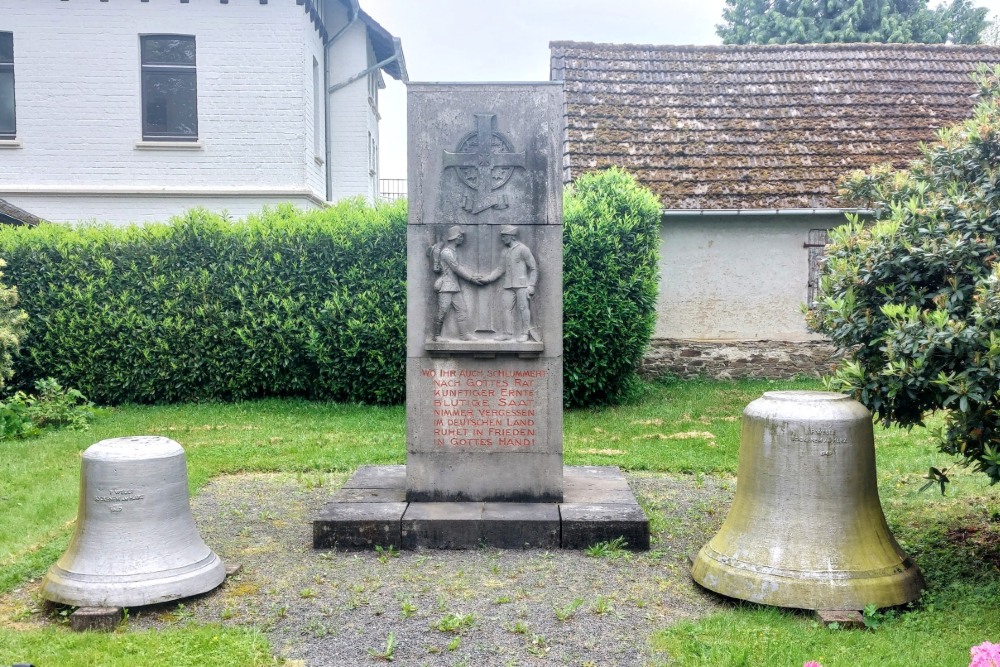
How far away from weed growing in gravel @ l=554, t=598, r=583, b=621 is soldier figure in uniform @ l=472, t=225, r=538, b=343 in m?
2.12

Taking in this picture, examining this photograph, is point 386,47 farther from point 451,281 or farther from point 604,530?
point 604,530

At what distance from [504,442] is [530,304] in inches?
41.4

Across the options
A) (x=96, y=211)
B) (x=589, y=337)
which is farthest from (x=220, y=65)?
(x=589, y=337)

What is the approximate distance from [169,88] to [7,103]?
122 inches

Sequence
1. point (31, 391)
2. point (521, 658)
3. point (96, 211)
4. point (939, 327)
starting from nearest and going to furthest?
point (521, 658), point (939, 327), point (31, 391), point (96, 211)

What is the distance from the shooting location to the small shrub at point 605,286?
11812 millimetres

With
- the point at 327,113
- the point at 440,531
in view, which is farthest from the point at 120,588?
the point at 327,113

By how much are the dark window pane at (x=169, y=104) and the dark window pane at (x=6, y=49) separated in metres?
2.52

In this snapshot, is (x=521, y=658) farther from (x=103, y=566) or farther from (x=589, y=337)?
(x=589, y=337)

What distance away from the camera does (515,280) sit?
21.3 ft

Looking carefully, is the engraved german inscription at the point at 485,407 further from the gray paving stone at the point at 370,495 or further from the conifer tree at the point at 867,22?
the conifer tree at the point at 867,22

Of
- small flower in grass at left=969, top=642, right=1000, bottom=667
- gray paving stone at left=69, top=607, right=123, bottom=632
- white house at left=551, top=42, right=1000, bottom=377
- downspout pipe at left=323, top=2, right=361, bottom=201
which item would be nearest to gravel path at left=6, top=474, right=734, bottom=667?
gray paving stone at left=69, top=607, right=123, bottom=632

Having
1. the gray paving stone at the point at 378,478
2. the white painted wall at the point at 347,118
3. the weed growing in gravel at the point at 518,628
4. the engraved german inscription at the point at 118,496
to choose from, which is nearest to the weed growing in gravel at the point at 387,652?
the weed growing in gravel at the point at 518,628

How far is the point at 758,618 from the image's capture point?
473cm
